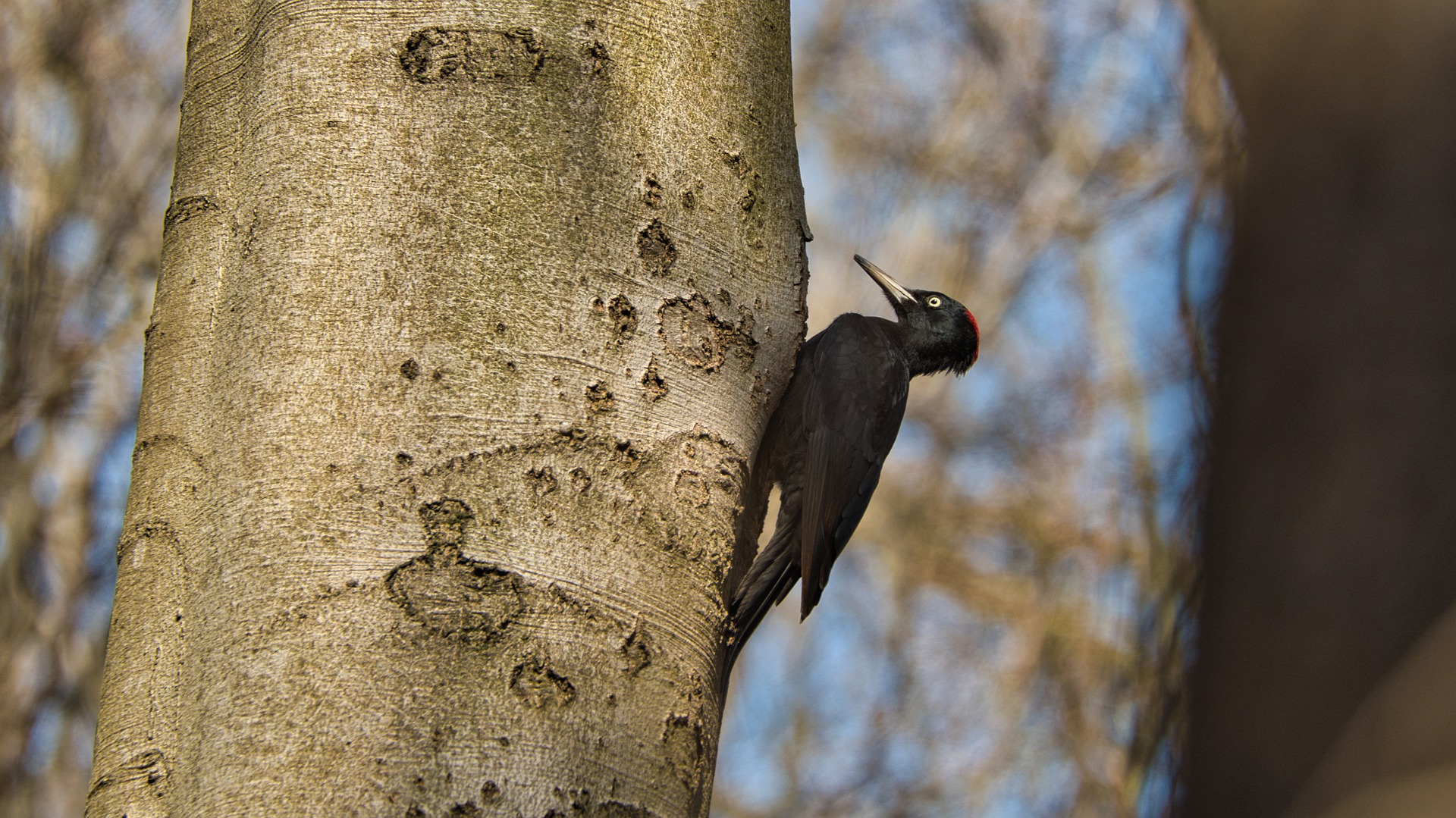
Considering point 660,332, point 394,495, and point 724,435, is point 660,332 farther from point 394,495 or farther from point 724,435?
point 394,495

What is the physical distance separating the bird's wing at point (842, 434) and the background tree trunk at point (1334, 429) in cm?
260

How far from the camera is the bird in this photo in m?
3.30

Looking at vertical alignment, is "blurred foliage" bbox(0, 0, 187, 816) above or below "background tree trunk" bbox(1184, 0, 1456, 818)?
above

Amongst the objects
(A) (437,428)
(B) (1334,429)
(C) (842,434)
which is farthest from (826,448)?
(B) (1334,429)

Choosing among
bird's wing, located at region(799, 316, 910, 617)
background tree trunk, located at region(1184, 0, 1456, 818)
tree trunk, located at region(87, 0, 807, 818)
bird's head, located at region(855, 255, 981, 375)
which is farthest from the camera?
bird's head, located at region(855, 255, 981, 375)

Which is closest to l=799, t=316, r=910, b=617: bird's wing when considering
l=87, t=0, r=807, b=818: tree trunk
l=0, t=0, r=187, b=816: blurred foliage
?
l=87, t=0, r=807, b=818: tree trunk

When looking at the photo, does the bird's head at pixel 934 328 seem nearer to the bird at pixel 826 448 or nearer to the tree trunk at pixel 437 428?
the bird at pixel 826 448

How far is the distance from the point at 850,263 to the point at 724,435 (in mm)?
6219

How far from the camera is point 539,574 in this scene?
146cm

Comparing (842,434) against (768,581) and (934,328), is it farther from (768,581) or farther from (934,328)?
(934,328)

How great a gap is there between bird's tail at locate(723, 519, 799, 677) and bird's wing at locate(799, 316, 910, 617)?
0.05 metres

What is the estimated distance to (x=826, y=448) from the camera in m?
3.57

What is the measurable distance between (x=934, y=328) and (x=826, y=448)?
45.8 inches

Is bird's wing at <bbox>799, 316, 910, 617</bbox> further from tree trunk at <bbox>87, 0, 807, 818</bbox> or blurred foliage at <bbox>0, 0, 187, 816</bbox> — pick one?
blurred foliage at <bbox>0, 0, 187, 816</bbox>
